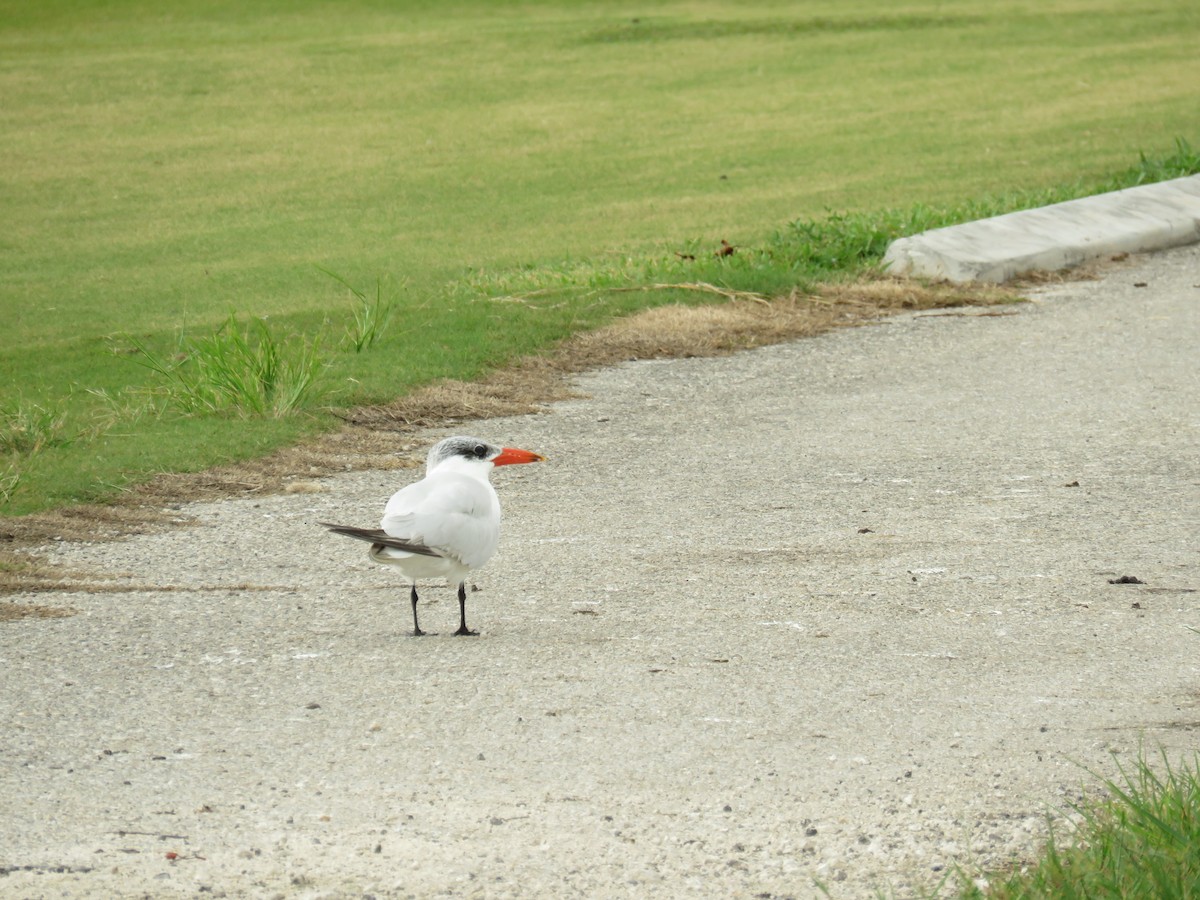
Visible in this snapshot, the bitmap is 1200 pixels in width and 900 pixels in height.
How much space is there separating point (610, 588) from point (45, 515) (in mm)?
2347

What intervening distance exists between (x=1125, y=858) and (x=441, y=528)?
225 centimetres

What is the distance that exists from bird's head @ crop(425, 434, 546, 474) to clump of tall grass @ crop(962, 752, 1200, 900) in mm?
2229

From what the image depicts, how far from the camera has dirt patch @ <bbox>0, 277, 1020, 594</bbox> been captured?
651 cm

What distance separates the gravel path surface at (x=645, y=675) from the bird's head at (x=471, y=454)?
53 centimetres

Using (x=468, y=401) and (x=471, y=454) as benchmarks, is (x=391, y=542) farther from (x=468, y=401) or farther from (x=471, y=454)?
(x=468, y=401)

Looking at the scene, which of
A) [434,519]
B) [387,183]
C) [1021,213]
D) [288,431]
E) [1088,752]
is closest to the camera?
[1088,752]

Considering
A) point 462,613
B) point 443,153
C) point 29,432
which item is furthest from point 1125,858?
point 443,153

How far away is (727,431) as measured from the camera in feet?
26.8

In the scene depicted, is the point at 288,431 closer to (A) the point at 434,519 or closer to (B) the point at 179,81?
(A) the point at 434,519

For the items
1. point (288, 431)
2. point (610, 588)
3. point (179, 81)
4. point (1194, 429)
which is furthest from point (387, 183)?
point (610, 588)

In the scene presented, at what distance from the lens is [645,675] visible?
4.83 meters

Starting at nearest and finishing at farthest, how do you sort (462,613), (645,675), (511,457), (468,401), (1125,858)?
(1125,858) → (645,675) → (462,613) → (511,457) → (468,401)

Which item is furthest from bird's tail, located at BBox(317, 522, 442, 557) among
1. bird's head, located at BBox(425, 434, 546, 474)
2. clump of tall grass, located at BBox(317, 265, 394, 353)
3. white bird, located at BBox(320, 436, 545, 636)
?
clump of tall grass, located at BBox(317, 265, 394, 353)

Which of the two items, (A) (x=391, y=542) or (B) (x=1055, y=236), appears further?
(B) (x=1055, y=236)
